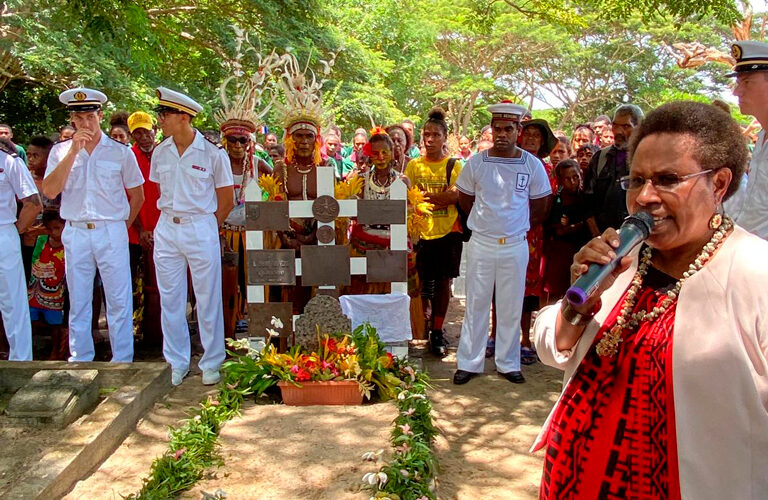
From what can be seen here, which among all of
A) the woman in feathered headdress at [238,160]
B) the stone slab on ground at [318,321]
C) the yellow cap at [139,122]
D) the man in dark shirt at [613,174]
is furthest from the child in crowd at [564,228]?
the yellow cap at [139,122]

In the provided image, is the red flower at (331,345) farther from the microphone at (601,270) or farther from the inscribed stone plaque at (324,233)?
the microphone at (601,270)

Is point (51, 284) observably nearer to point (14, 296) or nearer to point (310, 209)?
point (14, 296)

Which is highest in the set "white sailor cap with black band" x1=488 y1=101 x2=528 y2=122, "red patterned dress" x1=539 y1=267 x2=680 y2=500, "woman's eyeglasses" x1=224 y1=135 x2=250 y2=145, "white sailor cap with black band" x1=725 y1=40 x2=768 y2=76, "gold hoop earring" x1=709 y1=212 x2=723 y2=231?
"white sailor cap with black band" x1=725 y1=40 x2=768 y2=76

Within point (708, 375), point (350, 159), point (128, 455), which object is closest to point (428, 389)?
point (128, 455)

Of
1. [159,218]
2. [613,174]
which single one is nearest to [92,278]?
[159,218]

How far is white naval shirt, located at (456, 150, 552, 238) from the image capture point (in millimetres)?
5562

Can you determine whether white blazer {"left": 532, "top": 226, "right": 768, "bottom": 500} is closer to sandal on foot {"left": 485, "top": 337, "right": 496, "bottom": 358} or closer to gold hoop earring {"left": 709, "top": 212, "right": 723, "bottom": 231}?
gold hoop earring {"left": 709, "top": 212, "right": 723, "bottom": 231}

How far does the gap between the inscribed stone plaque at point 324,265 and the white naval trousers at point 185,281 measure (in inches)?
29.4

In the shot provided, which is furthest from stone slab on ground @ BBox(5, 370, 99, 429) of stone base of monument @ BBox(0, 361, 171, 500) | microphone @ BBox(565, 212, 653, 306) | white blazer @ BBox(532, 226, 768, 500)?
white blazer @ BBox(532, 226, 768, 500)

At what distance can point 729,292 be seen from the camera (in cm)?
169

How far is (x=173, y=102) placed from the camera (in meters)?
5.48

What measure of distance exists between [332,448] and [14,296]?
320cm

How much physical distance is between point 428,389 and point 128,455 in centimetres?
232

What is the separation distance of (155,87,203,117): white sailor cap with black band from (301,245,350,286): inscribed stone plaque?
4.78 ft
